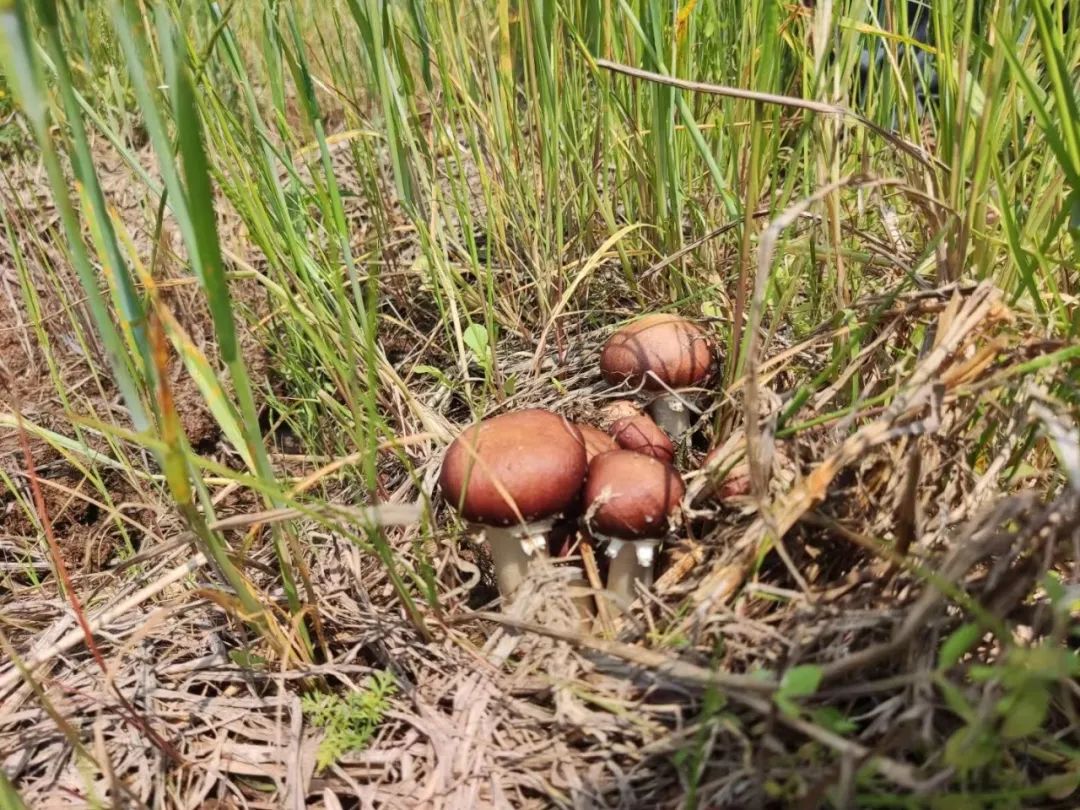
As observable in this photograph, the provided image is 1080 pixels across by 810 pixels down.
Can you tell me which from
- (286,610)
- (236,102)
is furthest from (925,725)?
(236,102)

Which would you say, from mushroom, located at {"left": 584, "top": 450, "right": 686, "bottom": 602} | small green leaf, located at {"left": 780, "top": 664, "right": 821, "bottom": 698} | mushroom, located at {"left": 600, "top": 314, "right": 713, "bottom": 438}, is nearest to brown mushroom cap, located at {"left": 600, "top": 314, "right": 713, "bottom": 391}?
mushroom, located at {"left": 600, "top": 314, "right": 713, "bottom": 438}

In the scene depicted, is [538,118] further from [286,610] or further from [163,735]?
[163,735]

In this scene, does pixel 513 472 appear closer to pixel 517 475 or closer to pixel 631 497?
pixel 517 475

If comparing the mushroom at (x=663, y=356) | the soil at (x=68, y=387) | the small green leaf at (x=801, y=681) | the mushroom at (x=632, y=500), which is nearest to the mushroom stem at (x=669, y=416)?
the mushroom at (x=663, y=356)

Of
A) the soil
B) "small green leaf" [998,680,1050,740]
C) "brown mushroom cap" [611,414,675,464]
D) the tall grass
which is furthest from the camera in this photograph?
the soil

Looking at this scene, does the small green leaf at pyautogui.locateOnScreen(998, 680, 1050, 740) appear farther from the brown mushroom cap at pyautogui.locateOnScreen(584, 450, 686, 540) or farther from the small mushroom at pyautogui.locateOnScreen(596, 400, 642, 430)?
the small mushroom at pyautogui.locateOnScreen(596, 400, 642, 430)

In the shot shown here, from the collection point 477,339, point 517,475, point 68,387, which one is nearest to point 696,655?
point 517,475

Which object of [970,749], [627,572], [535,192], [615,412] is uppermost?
[535,192]
